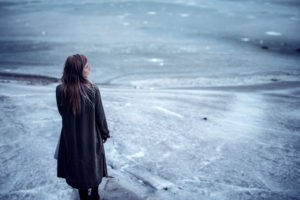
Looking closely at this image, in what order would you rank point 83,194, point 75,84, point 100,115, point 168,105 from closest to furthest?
point 75,84
point 100,115
point 83,194
point 168,105

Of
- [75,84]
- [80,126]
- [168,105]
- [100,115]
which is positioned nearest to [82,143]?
[80,126]

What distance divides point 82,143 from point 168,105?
9.69 ft

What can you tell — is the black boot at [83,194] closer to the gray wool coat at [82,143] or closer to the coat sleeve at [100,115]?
the gray wool coat at [82,143]

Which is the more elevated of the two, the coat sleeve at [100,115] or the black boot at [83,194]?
the coat sleeve at [100,115]

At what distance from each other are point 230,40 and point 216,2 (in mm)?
8951

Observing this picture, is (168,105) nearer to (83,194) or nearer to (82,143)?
(83,194)

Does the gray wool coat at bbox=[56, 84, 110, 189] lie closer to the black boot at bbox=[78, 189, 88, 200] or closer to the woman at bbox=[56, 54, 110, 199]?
the woman at bbox=[56, 54, 110, 199]

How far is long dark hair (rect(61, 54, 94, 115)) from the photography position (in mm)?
2191

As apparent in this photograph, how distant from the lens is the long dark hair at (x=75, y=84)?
2191 mm

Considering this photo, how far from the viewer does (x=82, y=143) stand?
2.30 m

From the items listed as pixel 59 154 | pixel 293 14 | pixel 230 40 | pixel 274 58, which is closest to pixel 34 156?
pixel 59 154

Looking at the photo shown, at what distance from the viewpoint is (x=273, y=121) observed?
175 inches

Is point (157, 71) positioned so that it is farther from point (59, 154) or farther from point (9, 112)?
point (59, 154)

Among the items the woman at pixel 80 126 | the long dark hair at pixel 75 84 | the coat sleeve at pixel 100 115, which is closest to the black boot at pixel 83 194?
Answer: the woman at pixel 80 126
